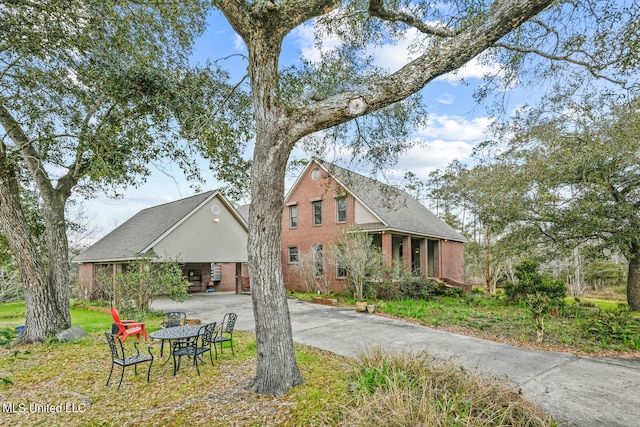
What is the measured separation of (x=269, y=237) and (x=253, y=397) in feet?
7.10

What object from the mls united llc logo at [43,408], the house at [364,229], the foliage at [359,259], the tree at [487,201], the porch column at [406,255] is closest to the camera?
the mls united llc logo at [43,408]

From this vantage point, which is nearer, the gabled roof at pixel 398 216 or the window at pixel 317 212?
the gabled roof at pixel 398 216

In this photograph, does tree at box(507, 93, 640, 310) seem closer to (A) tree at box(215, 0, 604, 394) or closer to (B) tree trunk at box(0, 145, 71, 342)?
(A) tree at box(215, 0, 604, 394)

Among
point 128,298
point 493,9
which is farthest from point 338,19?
point 128,298

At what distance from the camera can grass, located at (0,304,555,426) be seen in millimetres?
3566

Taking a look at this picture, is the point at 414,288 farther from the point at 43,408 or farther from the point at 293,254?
the point at 43,408

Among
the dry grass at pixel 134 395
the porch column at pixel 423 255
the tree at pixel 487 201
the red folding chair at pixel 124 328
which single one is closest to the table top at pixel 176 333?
the dry grass at pixel 134 395

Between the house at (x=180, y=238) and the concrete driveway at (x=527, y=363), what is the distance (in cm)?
658

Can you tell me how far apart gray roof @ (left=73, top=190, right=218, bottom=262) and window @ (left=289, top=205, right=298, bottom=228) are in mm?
4957

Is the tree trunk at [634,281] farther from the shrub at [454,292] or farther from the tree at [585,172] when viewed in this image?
the shrub at [454,292]

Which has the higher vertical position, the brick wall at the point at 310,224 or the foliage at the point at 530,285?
the brick wall at the point at 310,224

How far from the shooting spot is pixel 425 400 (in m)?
3.48

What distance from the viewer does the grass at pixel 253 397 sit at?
3.57 metres

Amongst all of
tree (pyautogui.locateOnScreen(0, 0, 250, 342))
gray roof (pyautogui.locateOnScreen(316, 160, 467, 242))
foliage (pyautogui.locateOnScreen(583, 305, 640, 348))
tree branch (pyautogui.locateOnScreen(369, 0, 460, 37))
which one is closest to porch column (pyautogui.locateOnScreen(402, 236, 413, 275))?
gray roof (pyautogui.locateOnScreen(316, 160, 467, 242))
